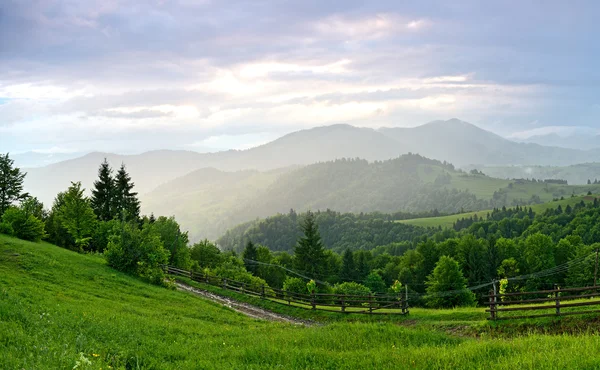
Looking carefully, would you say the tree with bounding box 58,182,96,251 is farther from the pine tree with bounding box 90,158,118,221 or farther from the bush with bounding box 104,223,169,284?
the pine tree with bounding box 90,158,118,221

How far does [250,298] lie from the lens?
42750 mm

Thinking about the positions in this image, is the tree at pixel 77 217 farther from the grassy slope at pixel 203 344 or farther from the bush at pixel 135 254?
the grassy slope at pixel 203 344

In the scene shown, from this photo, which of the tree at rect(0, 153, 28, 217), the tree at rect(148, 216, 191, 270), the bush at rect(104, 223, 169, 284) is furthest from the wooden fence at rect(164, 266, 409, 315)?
the tree at rect(0, 153, 28, 217)

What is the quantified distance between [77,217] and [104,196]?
45.4ft

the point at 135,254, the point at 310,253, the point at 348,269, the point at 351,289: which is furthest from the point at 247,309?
the point at 348,269

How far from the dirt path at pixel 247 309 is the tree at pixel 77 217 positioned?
1372cm

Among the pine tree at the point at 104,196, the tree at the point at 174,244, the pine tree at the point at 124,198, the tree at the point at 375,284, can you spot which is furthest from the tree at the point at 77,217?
the tree at the point at 375,284

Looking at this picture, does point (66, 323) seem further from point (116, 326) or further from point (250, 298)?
point (250, 298)

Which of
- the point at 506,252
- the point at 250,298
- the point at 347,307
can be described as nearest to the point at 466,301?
the point at 347,307

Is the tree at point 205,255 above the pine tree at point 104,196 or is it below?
below

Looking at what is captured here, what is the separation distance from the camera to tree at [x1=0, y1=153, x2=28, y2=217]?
5309cm

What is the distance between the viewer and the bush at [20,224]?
40.3 meters

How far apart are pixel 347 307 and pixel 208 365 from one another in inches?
1013

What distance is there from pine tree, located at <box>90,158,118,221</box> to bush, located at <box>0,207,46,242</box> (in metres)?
20.8
